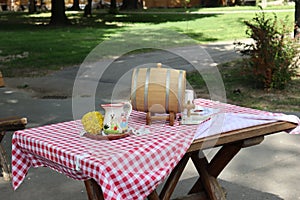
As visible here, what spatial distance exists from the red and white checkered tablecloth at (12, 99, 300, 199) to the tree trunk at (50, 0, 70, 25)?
22.1 m

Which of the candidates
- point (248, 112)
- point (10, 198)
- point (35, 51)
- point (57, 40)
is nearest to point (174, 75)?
point (248, 112)

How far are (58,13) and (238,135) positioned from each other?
2296cm

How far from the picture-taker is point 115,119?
3215mm

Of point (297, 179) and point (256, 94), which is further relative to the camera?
point (256, 94)

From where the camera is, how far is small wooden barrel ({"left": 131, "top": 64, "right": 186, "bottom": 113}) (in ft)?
11.0

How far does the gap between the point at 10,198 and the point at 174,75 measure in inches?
79.1

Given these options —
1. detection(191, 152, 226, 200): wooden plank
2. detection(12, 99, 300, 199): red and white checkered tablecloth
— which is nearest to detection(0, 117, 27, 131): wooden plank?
detection(12, 99, 300, 199): red and white checkered tablecloth

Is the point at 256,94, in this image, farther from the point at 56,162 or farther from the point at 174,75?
the point at 56,162

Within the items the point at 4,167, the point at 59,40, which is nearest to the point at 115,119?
the point at 4,167

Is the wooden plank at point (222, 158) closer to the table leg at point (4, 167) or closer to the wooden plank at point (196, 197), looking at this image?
the wooden plank at point (196, 197)

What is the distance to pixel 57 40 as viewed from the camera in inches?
734

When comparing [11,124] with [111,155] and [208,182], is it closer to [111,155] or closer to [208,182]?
[208,182]

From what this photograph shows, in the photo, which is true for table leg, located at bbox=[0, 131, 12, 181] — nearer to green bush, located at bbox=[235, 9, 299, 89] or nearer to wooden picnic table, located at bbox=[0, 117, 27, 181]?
wooden picnic table, located at bbox=[0, 117, 27, 181]

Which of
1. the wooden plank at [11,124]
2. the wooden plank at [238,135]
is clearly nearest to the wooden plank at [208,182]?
the wooden plank at [238,135]
